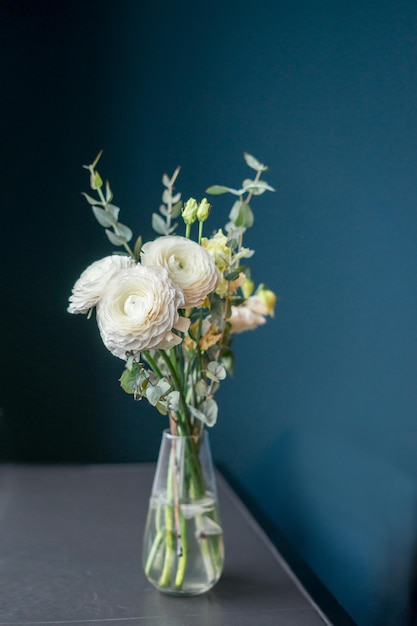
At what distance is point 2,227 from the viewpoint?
2.21 metres

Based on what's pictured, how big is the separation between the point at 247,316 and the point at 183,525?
33 centimetres

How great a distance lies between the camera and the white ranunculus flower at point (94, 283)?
2.86ft

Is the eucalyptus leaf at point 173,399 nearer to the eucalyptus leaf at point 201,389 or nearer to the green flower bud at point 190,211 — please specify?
the eucalyptus leaf at point 201,389

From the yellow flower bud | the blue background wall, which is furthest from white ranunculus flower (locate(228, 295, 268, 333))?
the blue background wall

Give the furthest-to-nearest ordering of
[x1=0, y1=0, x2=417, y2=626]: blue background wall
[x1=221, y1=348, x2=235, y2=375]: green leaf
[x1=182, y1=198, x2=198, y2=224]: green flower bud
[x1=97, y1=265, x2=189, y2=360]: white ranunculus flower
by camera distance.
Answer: [x1=0, y1=0, x2=417, y2=626]: blue background wall
[x1=221, y1=348, x2=235, y2=375]: green leaf
[x1=182, y1=198, x2=198, y2=224]: green flower bud
[x1=97, y1=265, x2=189, y2=360]: white ranunculus flower

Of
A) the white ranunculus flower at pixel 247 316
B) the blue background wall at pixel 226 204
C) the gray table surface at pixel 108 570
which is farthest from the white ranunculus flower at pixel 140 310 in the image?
the blue background wall at pixel 226 204

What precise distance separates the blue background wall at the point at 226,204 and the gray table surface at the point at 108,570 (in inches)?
18.5

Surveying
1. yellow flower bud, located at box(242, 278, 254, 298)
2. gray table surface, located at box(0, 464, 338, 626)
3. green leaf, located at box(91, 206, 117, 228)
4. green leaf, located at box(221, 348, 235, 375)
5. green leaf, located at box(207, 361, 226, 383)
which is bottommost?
gray table surface, located at box(0, 464, 338, 626)

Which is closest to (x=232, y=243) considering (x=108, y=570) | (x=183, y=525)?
(x=183, y=525)

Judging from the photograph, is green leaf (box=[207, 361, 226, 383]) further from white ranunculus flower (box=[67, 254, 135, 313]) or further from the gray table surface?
the gray table surface

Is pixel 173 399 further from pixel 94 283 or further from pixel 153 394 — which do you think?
pixel 94 283

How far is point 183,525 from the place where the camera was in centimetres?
98

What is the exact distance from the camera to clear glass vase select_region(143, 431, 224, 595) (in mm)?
986

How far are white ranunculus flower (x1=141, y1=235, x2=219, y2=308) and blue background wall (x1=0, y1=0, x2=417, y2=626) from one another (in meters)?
0.83
